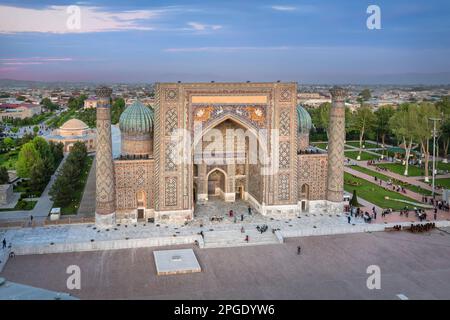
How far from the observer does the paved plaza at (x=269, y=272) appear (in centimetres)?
1214

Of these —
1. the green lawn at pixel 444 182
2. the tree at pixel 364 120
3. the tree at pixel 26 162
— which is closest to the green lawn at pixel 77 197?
the tree at pixel 26 162

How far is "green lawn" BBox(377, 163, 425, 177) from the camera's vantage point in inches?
1112

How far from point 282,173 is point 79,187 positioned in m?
10.9

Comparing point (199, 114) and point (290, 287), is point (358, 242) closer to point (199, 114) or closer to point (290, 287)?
point (290, 287)

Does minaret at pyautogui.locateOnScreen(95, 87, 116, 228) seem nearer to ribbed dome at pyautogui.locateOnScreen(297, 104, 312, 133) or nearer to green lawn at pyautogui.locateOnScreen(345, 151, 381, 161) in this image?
ribbed dome at pyautogui.locateOnScreen(297, 104, 312, 133)

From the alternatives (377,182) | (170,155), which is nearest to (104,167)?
(170,155)

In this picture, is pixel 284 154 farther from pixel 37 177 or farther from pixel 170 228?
pixel 37 177

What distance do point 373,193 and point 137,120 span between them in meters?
12.5

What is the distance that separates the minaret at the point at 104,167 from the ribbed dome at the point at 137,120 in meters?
1.51

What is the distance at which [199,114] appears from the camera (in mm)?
17672

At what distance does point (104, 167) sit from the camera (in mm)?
16594

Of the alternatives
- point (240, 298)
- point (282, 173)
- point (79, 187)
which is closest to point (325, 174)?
point (282, 173)

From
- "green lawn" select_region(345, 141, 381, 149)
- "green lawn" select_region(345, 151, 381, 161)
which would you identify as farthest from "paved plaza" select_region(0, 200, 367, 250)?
"green lawn" select_region(345, 141, 381, 149)

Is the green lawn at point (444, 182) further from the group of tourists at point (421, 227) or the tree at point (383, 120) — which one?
the tree at point (383, 120)
